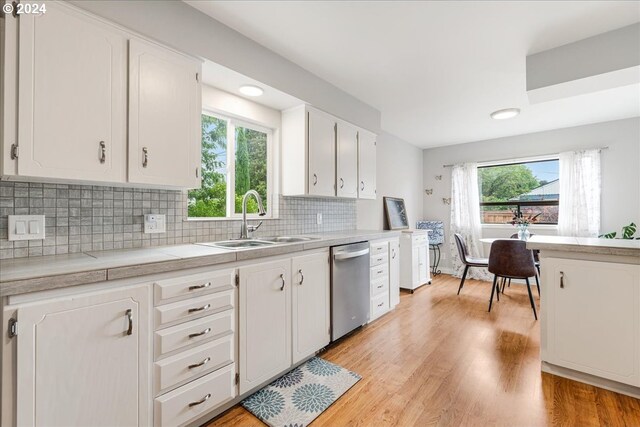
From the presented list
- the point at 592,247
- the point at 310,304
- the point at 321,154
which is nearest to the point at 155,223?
the point at 310,304

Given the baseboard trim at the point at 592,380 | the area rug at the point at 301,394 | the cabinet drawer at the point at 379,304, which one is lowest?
the area rug at the point at 301,394

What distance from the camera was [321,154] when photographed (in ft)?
9.15

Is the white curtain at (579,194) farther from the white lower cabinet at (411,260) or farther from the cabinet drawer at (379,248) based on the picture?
the cabinet drawer at (379,248)

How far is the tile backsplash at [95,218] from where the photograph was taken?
4.63ft

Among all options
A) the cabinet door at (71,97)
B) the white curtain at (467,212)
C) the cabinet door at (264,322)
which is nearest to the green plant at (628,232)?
the white curtain at (467,212)

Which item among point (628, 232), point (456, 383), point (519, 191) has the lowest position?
point (456, 383)

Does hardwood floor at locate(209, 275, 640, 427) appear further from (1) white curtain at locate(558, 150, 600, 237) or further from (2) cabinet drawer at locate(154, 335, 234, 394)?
(1) white curtain at locate(558, 150, 600, 237)

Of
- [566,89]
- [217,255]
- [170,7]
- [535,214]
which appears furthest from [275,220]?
[535,214]

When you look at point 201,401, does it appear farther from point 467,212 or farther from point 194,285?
point 467,212

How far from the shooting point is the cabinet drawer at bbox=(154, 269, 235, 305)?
1.35 meters

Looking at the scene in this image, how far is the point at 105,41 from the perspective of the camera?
143 centimetres

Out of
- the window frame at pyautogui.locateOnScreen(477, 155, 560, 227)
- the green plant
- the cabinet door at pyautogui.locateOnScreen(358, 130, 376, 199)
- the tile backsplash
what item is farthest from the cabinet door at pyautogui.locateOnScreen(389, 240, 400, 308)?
the green plant

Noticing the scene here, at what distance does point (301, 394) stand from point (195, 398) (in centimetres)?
65

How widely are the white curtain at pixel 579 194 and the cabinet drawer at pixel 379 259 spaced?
3.09 metres
